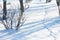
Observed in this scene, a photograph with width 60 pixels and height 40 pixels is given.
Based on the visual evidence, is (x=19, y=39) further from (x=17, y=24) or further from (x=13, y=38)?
(x=17, y=24)

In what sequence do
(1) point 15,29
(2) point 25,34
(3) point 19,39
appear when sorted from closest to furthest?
(3) point 19,39 < (2) point 25,34 < (1) point 15,29

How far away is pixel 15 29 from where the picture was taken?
7887mm

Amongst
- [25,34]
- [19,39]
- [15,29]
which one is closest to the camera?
[19,39]

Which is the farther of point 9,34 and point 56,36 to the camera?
point 9,34

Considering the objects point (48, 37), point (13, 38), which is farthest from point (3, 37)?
point (48, 37)

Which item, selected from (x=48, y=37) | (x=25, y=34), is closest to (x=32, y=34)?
(x=25, y=34)

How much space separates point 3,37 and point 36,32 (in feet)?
4.21

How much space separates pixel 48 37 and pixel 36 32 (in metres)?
0.89

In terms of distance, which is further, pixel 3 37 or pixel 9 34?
pixel 9 34

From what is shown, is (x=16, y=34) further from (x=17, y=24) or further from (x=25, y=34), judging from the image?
(x=17, y=24)

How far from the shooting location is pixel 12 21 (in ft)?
26.2

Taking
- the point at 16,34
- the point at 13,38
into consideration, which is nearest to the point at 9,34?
the point at 16,34

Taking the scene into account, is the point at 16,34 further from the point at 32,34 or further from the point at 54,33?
the point at 54,33

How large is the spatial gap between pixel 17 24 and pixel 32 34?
4.08 feet
